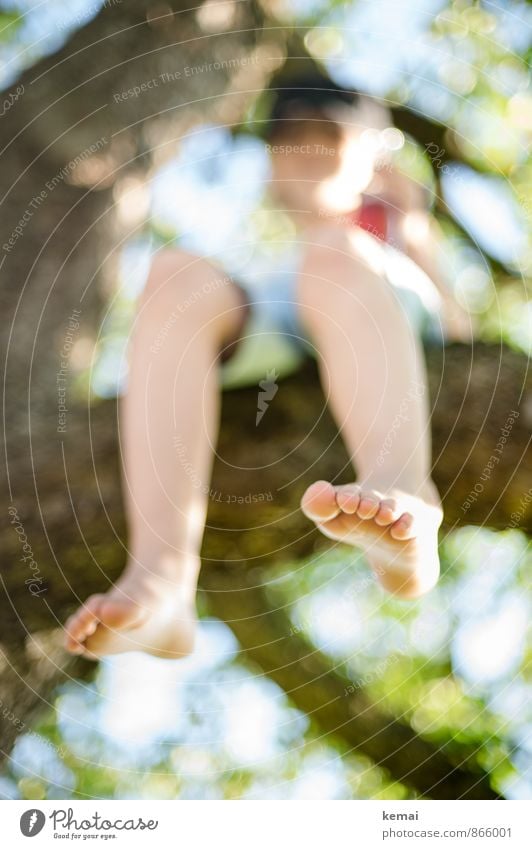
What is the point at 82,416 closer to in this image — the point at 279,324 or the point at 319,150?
the point at 279,324

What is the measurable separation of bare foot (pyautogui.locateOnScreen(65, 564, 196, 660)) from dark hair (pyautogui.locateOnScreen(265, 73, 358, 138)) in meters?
0.59

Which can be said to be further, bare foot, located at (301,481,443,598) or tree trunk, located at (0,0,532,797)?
tree trunk, located at (0,0,532,797)

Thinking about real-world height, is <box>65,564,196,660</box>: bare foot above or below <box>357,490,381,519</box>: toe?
below

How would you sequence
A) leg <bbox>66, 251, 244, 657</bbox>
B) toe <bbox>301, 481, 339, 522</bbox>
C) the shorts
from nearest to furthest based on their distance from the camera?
toe <bbox>301, 481, 339, 522</bbox>
leg <bbox>66, 251, 244, 657</bbox>
the shorts

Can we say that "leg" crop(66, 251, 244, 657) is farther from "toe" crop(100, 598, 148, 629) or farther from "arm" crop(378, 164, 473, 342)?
"arm" crop(378, 164, 473, 342)

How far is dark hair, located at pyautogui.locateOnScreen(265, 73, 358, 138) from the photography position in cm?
103

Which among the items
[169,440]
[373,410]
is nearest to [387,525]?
[373,410]

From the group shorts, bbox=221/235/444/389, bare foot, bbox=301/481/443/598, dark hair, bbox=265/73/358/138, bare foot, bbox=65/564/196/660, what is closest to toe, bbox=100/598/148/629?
bare foot, bbox=65/564/196/660

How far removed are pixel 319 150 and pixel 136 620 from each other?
0.59m

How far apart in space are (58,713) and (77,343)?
0.62 meters

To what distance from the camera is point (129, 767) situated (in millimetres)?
1534

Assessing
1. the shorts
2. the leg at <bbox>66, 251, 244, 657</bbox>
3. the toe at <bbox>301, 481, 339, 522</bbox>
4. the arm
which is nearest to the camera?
the toe at <bbox>301, 481, 339, 522</bbox>

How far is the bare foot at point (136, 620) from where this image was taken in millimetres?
717
